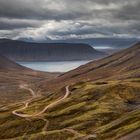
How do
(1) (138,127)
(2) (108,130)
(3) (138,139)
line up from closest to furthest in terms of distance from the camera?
(3) (138,139)
(1) (138,127)
(2) (108,130)

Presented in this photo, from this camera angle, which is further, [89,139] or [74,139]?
[74,139]

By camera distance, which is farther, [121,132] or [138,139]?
[121,132]

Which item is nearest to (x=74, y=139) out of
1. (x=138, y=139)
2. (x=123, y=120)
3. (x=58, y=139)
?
(x=58, y=139)

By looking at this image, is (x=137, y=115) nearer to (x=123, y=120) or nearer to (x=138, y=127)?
(x=123, y=120)

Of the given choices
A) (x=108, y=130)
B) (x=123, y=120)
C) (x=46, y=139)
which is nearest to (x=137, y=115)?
(x=123, y=120)

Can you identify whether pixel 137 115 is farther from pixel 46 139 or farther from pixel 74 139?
pixel 46 139

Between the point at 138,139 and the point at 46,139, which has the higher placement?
the point at 138,139

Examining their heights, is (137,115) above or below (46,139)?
above

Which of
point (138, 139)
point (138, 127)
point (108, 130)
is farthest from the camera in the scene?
point (108, 130)

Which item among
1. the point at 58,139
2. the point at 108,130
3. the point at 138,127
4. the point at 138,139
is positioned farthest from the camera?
the point at 58,139
